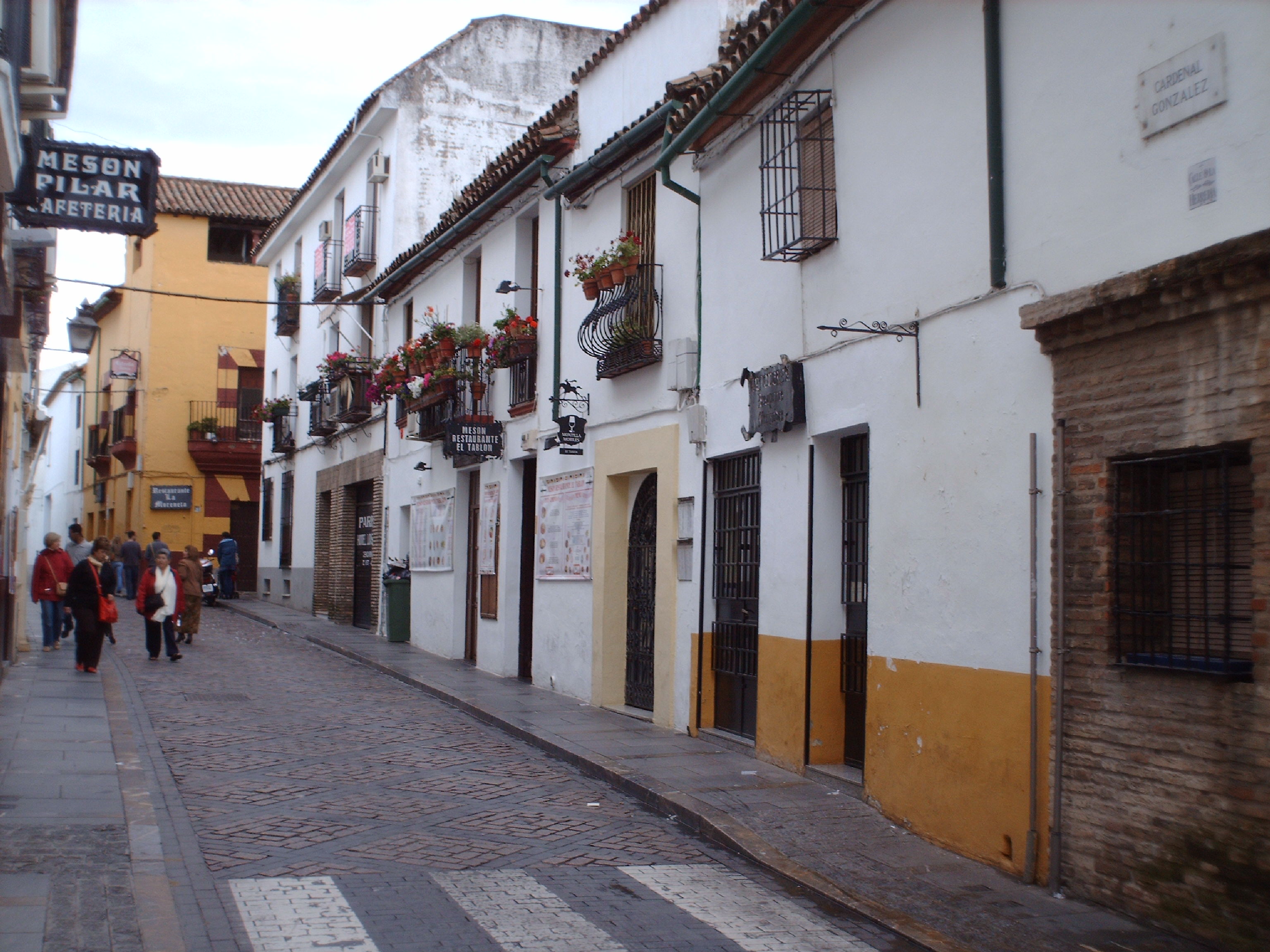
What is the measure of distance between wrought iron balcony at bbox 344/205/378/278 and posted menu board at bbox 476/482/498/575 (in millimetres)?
7347

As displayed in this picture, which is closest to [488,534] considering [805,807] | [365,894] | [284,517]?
[805,807]

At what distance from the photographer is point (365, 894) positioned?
6344 millimetres

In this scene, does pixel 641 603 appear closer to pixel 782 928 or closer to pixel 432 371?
pixel 432 371

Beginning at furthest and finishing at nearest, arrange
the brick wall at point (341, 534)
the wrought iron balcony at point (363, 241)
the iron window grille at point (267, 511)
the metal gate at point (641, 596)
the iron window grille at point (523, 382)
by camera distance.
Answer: the iron window grille at point (267, 511) < the wrought iron balcony at point (363, 241) < the brick wall at point (341, 534) < the iron window grille at point (523, 382) < the metal gate at point (641, 596)

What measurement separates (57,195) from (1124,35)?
734cm

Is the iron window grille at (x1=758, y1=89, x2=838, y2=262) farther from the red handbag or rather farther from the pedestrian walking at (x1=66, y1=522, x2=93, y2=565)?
the pedestrian walking at (x1=66, y1=522, x2=93, y2=565)

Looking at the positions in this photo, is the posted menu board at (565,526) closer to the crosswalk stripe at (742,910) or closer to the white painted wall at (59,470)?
the crosswalk stripe at (742,910)

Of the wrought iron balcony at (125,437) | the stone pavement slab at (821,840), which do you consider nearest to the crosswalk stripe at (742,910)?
the stone pavement slab at (821,840)

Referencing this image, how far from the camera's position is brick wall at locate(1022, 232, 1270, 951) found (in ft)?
17.9

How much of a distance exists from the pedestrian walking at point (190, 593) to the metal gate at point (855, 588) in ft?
38.0

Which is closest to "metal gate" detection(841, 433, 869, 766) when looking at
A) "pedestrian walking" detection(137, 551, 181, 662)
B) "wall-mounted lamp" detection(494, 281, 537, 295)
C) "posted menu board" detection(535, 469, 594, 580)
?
"posted menu board" detection(535, 469, 594, 580)

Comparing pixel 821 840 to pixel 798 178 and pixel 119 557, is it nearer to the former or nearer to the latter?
pixel 798 178

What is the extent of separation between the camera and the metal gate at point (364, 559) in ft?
76.3

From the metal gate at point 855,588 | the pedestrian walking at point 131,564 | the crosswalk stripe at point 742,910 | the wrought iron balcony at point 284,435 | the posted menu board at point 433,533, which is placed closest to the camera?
the crosswalk stripe at point 742,910
